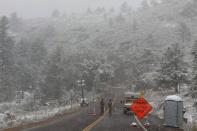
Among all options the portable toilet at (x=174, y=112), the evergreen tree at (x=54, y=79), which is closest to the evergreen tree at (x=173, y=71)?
the evergreen tree at (x=54, y=79)

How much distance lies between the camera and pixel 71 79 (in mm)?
97562

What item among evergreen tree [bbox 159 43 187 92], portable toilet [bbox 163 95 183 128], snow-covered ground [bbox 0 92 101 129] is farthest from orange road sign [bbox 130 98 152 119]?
evergreen tree [bbox 159 43 187 92]

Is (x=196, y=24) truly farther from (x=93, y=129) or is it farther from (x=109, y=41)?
(x=93, y=129)

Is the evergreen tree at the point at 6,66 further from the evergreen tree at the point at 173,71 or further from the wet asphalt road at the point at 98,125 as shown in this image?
the wet asphalt road at the point at 98,125

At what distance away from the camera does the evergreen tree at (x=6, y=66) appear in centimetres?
9191

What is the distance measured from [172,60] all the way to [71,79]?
42785mm

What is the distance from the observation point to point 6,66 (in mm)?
103812

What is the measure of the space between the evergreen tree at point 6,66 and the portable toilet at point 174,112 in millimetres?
72064

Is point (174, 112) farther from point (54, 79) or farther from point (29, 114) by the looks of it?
point (54, 79)

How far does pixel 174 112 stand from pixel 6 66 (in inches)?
3415

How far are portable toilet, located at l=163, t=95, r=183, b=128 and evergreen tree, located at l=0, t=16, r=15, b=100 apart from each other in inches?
2837

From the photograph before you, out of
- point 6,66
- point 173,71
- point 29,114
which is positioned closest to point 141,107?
point 29,114

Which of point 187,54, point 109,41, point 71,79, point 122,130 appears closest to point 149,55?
point 187,54

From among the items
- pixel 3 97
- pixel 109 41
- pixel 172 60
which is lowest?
pixel 3 97
